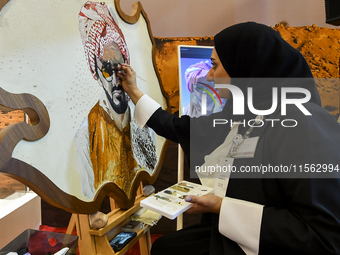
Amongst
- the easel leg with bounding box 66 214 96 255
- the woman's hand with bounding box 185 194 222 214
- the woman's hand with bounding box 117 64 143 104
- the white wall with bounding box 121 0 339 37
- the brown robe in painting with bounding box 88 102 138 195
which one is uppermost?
the white wall with bounding box 121 0 339 37

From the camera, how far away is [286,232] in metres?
0.81

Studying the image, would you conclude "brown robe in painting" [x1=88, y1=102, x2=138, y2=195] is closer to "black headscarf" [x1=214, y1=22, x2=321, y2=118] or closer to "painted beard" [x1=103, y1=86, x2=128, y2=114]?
"painted beard" [x1=103, y1=86, x2=128, y2=114]

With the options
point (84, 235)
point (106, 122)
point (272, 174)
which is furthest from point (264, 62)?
point (84, 235)

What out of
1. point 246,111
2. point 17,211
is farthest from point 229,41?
point 17,211

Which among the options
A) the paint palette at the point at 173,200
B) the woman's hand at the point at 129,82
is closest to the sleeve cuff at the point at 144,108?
the woman's hand at the point at 129,82

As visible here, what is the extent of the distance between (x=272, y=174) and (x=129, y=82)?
761 mm

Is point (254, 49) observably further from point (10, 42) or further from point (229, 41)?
point (10, 42)

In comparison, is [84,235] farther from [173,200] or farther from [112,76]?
[112,76]

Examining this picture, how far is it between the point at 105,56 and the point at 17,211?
1358mm

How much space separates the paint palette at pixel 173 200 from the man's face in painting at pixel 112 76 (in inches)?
16.9

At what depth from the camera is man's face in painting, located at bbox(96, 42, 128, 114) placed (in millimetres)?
1045

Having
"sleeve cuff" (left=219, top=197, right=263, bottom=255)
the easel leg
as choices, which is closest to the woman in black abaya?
"sleeve cuff" (left=219, top=197, right=263, bottom=255)

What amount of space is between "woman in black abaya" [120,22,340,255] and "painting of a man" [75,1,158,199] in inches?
5.4

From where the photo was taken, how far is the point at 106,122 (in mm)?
1038
